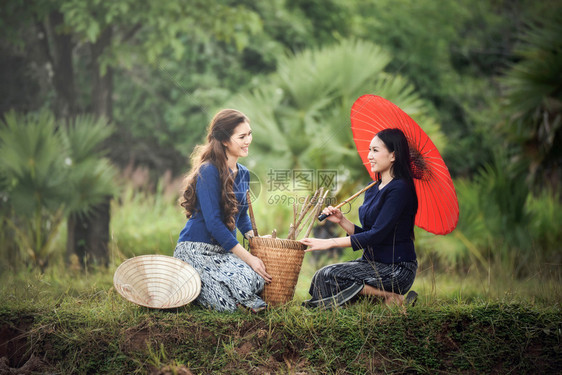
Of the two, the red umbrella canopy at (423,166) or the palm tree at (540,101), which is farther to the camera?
the palm tree at (540,101)

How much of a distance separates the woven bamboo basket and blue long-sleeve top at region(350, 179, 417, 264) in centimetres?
44

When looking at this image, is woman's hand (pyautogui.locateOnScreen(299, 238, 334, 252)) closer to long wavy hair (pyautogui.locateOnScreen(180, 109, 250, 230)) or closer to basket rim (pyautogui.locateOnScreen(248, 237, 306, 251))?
basket rim (pyautogui.locateOnScreen(248, 237, 306, 251))

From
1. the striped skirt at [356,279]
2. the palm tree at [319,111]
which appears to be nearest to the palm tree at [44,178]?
the palm tree at [319,111]

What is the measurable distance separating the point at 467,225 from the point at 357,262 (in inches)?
133

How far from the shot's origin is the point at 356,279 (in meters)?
3.95

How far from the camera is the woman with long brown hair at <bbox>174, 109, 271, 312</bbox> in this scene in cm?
388

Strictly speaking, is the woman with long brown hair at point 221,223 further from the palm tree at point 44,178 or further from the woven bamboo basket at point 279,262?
the palm tree at point 44,178

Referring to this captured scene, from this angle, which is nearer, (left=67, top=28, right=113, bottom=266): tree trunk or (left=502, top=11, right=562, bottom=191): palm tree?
(left=67, top=28, right=113, bottom=266): tree trunk

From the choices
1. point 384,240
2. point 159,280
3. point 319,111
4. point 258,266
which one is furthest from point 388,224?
point 319,111

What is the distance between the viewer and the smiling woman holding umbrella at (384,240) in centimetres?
384

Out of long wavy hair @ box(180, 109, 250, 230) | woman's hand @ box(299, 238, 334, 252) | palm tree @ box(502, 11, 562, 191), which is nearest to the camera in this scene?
woman's hand @ box(299, 238, 334, 252)

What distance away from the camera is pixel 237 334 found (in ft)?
11.9

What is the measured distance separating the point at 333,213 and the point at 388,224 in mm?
392

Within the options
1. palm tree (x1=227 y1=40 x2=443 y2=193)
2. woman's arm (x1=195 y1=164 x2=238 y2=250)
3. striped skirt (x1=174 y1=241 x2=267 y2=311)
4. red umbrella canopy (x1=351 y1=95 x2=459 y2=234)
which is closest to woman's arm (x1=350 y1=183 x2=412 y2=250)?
red umbrella canopy (x1=351 y1=95 x2=459 y2=234)
